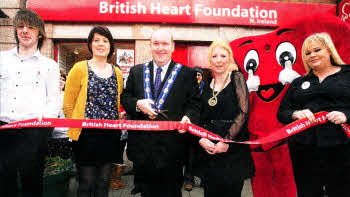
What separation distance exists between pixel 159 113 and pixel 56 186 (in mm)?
2058

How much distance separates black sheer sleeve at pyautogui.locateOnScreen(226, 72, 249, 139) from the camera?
196cm

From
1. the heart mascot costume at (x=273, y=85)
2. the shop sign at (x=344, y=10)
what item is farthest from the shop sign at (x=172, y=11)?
the heart mascot costume at (x=273, y=85)

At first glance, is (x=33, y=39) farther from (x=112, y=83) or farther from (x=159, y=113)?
(x=159, y=113)

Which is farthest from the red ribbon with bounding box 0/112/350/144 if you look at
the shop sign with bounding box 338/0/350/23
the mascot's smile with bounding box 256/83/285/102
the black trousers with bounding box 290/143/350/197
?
the shop sign with bounding box 338/0/350/23

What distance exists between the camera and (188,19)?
6426 millimetres

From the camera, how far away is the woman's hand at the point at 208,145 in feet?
6.45

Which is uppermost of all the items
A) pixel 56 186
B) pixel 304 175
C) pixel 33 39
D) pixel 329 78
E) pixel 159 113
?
pixel 33 39

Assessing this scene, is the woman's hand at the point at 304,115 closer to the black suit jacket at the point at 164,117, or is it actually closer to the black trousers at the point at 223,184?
the black trousers at the point at 223,184

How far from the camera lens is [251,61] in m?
2.94

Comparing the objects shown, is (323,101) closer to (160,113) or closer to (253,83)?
(253,83)

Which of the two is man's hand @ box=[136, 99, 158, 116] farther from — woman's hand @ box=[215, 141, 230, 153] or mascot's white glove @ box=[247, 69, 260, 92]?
mascot's white glove @ box=[247, 69, 260, 92]

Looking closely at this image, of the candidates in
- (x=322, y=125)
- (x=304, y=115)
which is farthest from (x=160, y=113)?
(x=322, y=125)

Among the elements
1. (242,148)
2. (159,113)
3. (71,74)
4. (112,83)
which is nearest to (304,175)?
(242,148)

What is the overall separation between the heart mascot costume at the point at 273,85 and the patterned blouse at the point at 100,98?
5.34 feet
